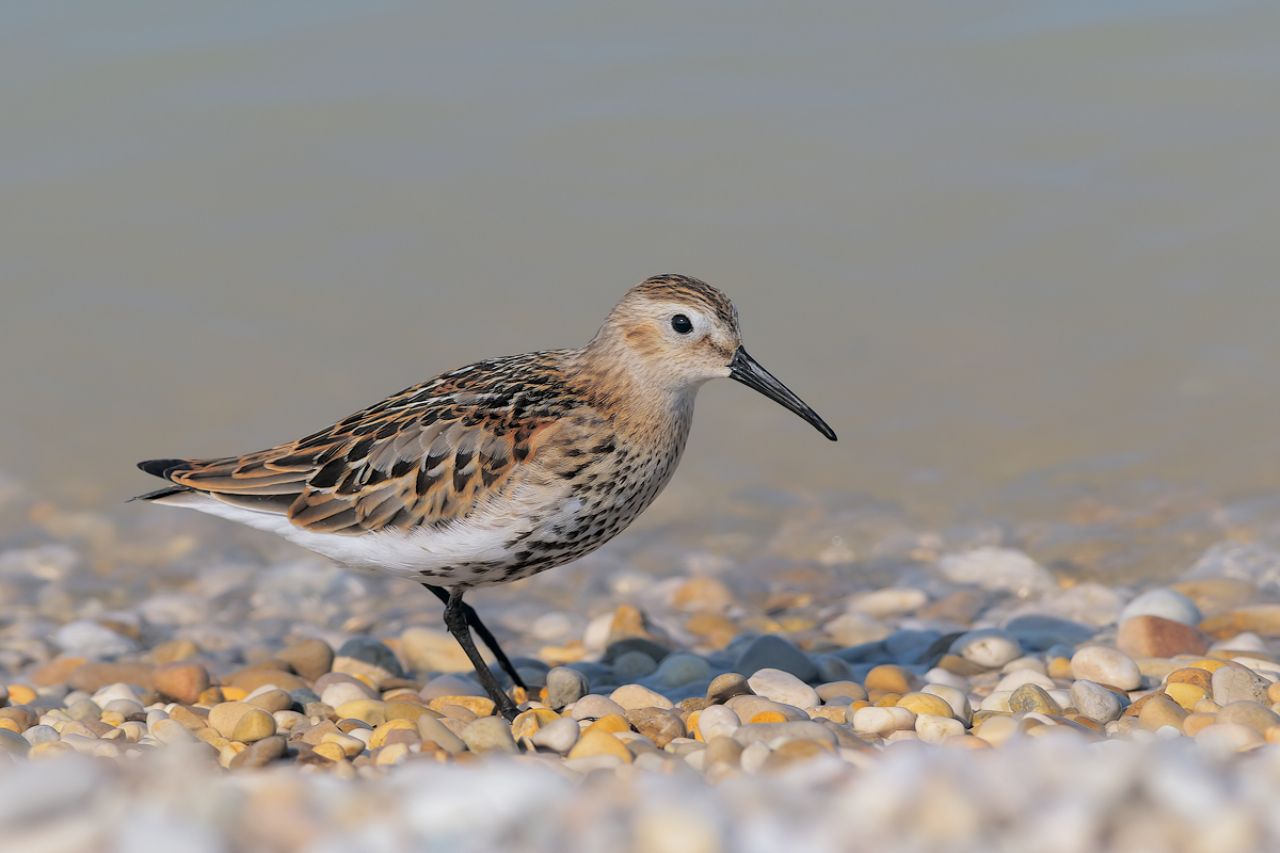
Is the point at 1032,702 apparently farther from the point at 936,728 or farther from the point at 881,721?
the point at 881,721

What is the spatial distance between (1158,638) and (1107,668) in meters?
0.76

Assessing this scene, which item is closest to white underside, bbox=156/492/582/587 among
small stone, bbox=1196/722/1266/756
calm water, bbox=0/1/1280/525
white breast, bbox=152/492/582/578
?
white breast, bbox=152/492/582/578

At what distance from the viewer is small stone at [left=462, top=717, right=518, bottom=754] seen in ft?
17.5

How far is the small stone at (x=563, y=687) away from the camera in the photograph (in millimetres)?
6496

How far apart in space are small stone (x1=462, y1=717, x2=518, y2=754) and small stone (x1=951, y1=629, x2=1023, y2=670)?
2.68 metres

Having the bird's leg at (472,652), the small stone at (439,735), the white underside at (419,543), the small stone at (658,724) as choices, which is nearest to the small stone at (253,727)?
the small stone at (439,735)

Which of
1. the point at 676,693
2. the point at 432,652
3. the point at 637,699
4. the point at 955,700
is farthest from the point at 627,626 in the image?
the point at 955,700

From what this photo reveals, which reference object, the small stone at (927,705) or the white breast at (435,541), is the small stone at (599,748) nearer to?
the white breast at (435,541)

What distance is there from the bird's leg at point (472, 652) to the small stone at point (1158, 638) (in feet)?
9.45

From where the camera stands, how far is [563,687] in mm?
6496

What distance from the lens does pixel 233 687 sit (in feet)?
22.8

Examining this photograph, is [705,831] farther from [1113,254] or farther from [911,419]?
[1113,254]

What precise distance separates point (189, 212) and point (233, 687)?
7.52 meters

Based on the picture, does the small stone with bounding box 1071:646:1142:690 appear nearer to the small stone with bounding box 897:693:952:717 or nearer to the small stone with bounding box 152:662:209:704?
the small stone with bounding box 897:693:952:717
